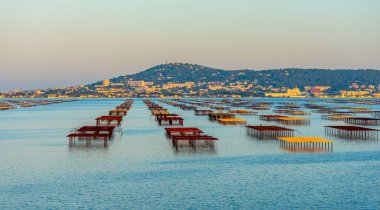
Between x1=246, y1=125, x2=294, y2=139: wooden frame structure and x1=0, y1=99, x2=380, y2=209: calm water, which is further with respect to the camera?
x1=246, y1=125, x2=294, y2=139: wooden frame structure

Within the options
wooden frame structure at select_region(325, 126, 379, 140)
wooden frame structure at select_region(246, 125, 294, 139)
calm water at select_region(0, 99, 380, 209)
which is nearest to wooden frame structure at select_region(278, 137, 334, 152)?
calm water at select_region(0, 99, 380, 209)

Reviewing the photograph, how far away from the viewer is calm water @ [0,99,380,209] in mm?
33219

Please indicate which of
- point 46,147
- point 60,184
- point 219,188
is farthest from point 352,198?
point 46,147

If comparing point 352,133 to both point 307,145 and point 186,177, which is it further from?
point 186,177

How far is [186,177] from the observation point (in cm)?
4175

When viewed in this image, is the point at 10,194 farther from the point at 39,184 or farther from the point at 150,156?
the point at 150,156

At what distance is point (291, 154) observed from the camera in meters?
56.2

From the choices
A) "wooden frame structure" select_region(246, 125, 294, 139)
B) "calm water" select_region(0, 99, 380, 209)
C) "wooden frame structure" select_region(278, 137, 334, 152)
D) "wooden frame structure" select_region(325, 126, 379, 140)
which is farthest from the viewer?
"wooden frame structure" select_region(325, 126, 379, 140)

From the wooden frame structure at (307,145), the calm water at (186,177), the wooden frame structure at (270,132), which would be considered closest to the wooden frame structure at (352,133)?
the wooden frame structure at (270,132)

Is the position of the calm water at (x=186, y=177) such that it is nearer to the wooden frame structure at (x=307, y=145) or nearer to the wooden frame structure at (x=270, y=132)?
the wooden frame structure at (x=307, y=145)

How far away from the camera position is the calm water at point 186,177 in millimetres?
33219

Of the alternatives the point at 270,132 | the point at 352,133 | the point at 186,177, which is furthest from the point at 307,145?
the point at 186,177

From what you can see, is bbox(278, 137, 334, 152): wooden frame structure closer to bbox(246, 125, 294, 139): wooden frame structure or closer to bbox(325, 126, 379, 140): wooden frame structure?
bbox(246, 125, 294, 139): wooden frame structure

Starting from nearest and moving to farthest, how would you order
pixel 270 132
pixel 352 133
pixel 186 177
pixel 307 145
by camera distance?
pixel 186 177, pixel 307 145, pixel 270 132, pixel 352 133
